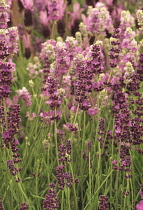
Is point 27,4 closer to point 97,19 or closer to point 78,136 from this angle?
point 97,19

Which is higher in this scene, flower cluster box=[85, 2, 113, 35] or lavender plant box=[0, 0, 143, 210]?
flower cluster box=[85, 2, 113, 35]

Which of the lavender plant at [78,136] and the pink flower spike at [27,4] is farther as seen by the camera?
the pink flower spike at [27,4]

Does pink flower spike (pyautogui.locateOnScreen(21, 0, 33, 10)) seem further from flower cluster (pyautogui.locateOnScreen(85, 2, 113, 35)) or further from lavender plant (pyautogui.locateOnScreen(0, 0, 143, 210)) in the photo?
flower cluster (pyautogui.locateOnScreen(85, 2, 113, 35))

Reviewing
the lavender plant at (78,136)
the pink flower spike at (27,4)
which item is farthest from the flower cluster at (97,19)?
the pink flower spike at (27,4)

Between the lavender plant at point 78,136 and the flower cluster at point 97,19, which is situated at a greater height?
the flower cluster at point 97,19

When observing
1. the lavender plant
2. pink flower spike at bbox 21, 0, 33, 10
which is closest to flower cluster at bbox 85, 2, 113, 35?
the lavender plant

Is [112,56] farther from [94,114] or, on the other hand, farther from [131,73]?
[94,114]

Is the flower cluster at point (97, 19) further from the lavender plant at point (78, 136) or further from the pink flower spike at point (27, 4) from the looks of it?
the pink flower spike at point (27, 4)

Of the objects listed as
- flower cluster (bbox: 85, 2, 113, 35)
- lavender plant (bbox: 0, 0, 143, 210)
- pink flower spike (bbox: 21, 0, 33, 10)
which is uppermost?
pink flower spike (bbox: 21, 0, 33, 10)

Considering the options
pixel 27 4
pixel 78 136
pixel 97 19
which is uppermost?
pixel 27 4

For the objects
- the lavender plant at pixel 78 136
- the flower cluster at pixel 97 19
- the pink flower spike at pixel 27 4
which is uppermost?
the pink flower spike at pixel 27 4

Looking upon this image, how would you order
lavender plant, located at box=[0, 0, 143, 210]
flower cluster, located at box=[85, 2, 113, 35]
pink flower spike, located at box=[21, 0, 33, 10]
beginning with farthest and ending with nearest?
pink flower spike, located at box=[21, 0, 33, 10] → flower cluster, located at box=[85, 2, 113, 35] → lavender plant, located at box=[0, 0, 143, 210]

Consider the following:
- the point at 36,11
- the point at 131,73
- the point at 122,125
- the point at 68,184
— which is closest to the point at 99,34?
the point at 131,73

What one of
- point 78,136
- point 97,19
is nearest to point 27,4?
point 97,19
